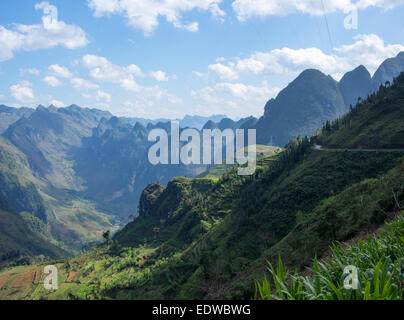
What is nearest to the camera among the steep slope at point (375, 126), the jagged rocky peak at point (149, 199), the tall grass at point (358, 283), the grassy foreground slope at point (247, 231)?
the tall grass at point (358, 283)

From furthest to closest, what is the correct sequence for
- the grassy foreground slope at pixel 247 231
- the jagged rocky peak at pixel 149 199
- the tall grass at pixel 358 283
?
1. the jagged rocky peak at pixel 149 199
2. the grassy foreground slope at pixel 247 231
3. the tall grass at pixel 358 283

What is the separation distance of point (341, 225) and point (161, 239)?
369 ft

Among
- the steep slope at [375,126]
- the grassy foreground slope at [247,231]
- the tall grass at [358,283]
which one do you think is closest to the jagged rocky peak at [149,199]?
the grassy foreground slope at [247,231]

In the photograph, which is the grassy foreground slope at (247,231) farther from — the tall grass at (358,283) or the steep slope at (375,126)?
the tall grass at (358,283)

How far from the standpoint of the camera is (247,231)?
71.0 metres

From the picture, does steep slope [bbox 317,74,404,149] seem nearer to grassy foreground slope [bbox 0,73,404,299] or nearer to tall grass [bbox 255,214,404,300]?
grassy foreground slope [bbox 0,73,404,299]

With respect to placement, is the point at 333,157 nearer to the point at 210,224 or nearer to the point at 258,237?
the point at 258,237

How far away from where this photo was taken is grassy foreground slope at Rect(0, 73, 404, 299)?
30.7 metres

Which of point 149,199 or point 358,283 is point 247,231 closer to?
point 358,283

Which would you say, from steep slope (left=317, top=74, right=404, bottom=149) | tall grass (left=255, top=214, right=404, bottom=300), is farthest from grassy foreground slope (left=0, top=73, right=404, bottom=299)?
tall grass (left=255, top=214, right=404, bottom=300)

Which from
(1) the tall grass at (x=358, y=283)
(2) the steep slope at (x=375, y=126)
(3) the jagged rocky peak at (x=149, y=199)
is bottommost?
(3) the jagged rocky peak at (x=149, y=199)

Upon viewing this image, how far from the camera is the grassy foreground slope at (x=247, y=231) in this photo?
30.7 metres

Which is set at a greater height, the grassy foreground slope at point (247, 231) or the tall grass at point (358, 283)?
the tall grass at point (358, 283)
